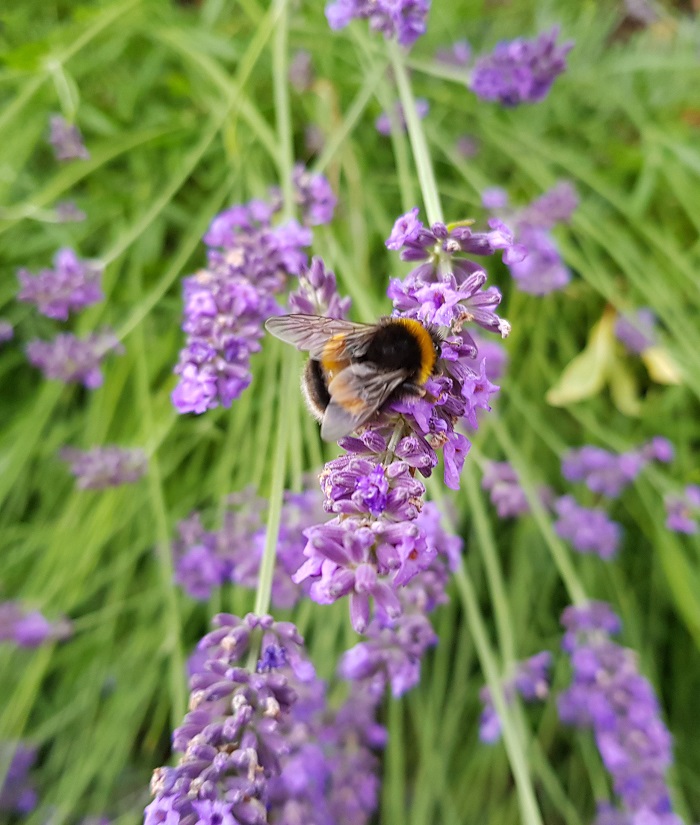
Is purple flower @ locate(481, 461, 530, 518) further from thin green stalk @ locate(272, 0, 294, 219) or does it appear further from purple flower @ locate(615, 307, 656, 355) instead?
→ thin green stalk @ locate(272, 0, 294, 219)

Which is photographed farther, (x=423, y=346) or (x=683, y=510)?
(x=683, y=510)

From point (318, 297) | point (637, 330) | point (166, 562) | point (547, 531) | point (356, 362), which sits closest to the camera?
point (356, 362)

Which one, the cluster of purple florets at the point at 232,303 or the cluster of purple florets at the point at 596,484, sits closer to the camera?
the cluster of purple florets at the point at 232,303

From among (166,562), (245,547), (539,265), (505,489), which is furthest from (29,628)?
(539,265)

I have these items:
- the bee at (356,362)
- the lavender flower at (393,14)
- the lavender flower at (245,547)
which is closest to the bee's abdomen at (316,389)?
the bee at (356,362)

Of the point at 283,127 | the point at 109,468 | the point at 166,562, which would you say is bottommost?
the point at 166,562

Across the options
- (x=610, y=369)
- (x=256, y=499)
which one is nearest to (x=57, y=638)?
(x=256, y=499)

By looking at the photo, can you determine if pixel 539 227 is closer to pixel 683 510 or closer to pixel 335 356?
pixel 683 510

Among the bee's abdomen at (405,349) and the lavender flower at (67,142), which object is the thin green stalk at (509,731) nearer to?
the bee's abdomen at (405,349)
